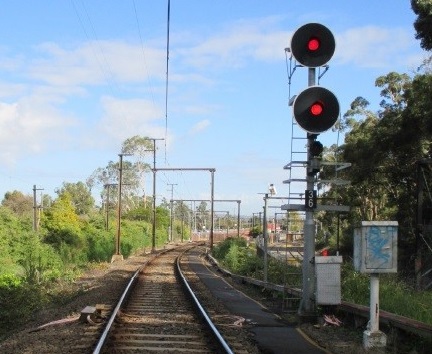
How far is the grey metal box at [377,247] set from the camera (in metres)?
9.35

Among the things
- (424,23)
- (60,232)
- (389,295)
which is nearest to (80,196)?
(60,232)

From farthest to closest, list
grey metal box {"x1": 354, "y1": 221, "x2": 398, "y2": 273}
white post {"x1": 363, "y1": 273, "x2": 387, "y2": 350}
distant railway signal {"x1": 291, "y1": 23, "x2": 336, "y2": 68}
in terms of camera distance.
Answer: distant railway signal {"x1": 291, "y1": 23, "x2": 336, "y2": 68}, grey metal box {"x1": 354, "y1": 221, "x2": 398, "y2": 273}, white post {"x1": 363, "y1": 273, "x2": 387, "y2": 350}

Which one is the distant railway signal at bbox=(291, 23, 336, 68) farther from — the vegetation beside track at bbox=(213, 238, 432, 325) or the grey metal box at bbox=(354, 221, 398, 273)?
the vegetation beside track at bbox=(213, 238, 432, 325)

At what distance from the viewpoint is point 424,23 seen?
2591cm

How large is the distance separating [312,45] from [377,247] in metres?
4.36

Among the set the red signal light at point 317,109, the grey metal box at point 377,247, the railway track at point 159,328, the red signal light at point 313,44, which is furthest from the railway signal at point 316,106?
the railway track at point 159,328

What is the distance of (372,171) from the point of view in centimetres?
3647

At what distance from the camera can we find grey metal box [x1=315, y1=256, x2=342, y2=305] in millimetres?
11422

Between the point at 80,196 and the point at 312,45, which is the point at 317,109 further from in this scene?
the point at 80,196

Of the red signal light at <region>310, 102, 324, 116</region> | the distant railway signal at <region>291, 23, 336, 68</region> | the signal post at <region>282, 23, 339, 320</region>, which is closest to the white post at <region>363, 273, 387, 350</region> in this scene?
the signal post at <region>282, 23, 339, 320</region>

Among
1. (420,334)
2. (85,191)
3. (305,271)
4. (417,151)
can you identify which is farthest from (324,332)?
(85,191)

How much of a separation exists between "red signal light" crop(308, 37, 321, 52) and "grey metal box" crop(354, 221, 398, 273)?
397cm

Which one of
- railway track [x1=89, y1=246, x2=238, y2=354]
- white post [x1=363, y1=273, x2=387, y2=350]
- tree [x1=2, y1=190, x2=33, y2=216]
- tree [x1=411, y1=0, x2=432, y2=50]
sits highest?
tree [x1=411, y1=0, x2=432, y2=50]

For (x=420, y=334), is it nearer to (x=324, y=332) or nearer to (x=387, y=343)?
(x=387, y=343)
